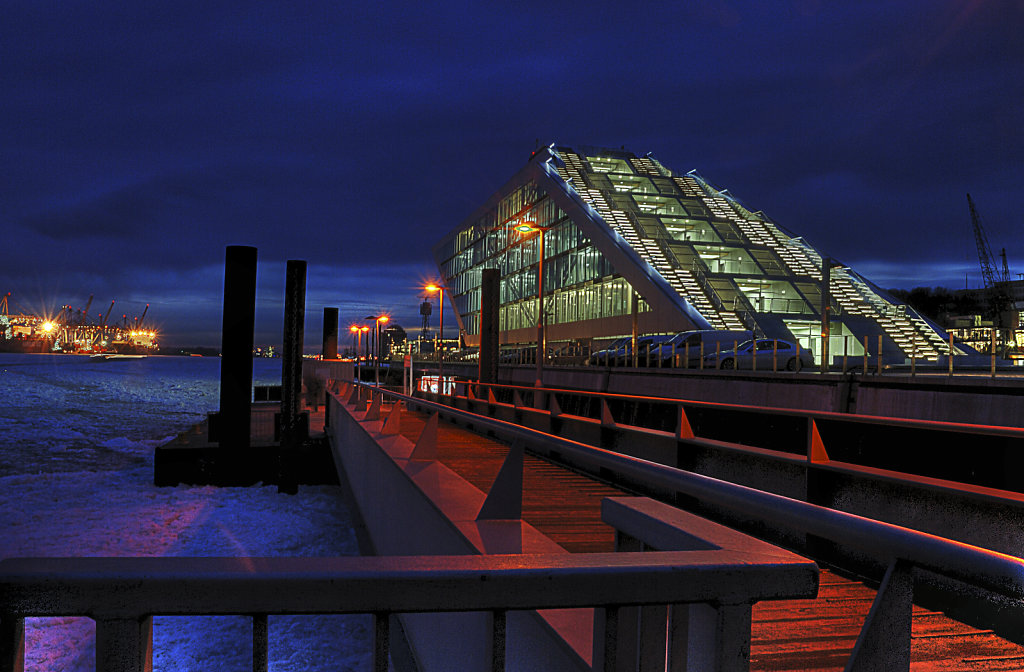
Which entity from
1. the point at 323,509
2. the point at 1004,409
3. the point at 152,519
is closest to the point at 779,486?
the point at 1004,409

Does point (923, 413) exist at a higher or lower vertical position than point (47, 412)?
higher

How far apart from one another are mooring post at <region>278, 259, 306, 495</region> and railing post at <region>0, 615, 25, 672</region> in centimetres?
2297

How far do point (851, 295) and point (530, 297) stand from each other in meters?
33.0

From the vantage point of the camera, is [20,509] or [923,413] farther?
[20,509]

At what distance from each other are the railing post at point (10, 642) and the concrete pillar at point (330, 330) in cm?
4652

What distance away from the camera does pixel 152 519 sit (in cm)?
2145

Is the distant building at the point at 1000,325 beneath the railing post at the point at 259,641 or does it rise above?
above

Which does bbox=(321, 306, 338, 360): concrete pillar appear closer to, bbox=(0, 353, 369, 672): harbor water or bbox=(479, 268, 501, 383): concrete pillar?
bbox=(0, 353, 369, 672): harbor water

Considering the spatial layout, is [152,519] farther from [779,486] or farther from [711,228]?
[711,228]

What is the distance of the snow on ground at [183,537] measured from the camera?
1214 centimetres

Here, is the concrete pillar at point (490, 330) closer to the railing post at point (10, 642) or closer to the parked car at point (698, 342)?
the parked car at point (698, 342)

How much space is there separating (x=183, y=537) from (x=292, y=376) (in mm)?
7521

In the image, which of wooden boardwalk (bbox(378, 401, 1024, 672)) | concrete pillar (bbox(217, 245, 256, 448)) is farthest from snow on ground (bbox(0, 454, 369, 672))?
wooden boardwalk (bbox(378, 401, 1024, 672))

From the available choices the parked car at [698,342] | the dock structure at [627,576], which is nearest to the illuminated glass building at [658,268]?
the parked car at [698,342]
